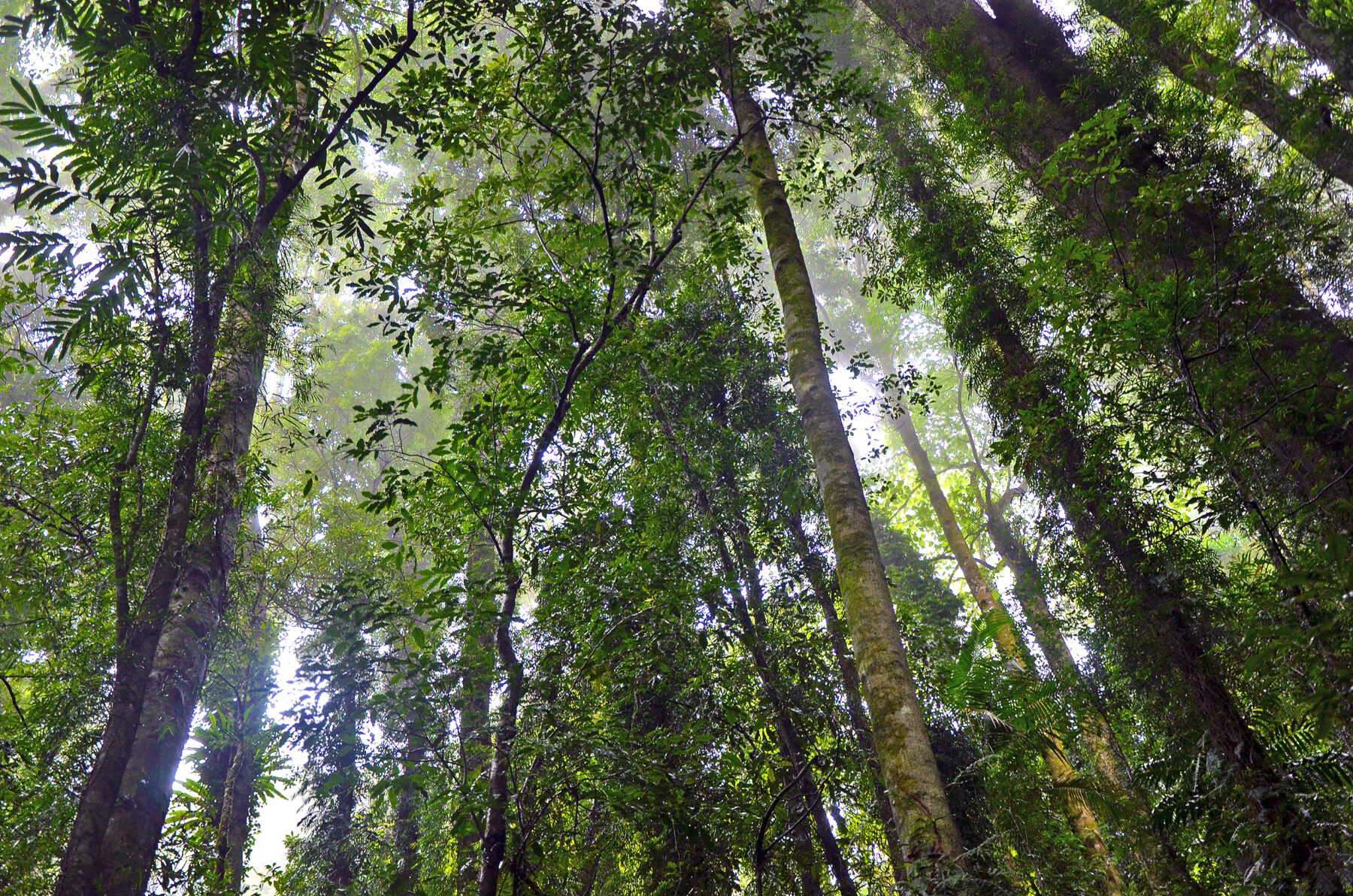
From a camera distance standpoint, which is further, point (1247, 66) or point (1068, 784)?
point (1247, 66)

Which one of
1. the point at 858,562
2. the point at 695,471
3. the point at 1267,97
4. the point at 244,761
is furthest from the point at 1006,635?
the point at 244,761

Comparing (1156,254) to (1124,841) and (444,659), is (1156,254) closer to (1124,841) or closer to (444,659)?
(1124,841)

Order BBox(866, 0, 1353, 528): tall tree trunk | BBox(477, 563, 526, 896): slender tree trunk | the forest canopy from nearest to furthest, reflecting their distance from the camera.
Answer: BBox(477, 563, 526, 896): slender tree trunk < the forest canopy < BBox(866, 0, 1353, 528): tall tree trunk

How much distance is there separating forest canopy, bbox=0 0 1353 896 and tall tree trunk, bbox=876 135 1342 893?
0.14ft

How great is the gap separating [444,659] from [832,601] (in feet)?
17.8

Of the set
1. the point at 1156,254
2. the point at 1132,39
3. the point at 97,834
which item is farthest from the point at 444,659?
the point at 1132,39

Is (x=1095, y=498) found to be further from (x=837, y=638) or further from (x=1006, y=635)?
(x=1006, y=635)

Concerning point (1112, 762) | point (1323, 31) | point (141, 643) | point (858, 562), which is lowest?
point (1112, 762)

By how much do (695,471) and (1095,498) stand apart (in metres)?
3.33

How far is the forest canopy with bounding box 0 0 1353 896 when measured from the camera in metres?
3.98

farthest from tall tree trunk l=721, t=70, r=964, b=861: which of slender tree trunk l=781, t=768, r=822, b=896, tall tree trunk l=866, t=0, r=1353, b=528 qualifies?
A: tall tree trunk l=866, t=0, r=1353, b=528

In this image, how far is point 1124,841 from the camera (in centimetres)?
629

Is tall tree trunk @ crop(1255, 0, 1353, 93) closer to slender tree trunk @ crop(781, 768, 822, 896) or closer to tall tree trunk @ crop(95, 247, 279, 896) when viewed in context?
slender tree trunk @ crop(781, 768, 822, 896)

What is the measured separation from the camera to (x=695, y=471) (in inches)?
281
